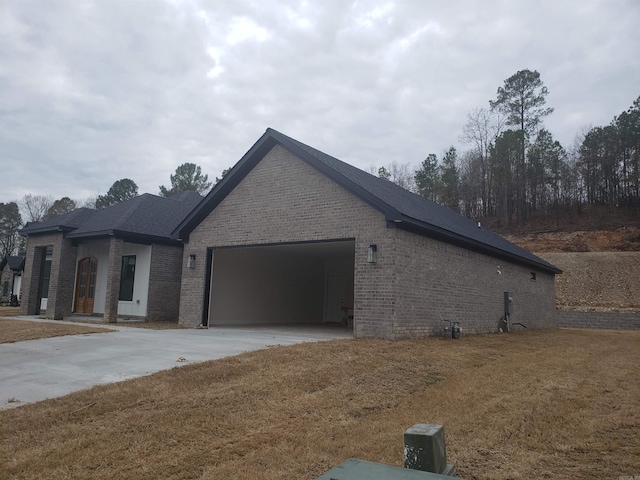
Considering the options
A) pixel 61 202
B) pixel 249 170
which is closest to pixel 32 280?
pixel 249 170

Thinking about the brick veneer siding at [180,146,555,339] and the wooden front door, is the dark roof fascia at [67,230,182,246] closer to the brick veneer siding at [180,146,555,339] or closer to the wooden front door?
the wooden front door

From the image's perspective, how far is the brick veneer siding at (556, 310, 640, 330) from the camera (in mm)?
25906

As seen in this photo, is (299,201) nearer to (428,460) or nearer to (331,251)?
(331,251)

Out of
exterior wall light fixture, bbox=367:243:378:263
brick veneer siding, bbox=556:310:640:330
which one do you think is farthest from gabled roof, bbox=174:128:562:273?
brick veneer siding, bbox=556:310:640:330

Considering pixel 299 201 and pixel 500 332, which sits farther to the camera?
pixel 500 332

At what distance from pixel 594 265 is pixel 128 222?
33745 millimetres

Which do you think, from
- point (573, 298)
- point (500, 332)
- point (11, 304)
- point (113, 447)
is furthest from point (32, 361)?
point (573, 298)

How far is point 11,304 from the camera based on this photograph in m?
28.8

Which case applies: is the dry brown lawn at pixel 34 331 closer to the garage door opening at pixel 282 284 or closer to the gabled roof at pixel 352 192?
the garage door opening at pixel 282 284

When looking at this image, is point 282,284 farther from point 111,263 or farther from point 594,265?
point 594,265

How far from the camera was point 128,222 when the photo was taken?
1777cm

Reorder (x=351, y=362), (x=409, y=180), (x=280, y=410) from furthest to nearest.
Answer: (x=409, y=180) → (x=351, y=362) → (x=280, y=410)

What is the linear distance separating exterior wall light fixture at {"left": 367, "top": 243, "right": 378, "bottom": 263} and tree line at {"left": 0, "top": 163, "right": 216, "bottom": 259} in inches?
1677

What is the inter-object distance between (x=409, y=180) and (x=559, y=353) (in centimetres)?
4012
